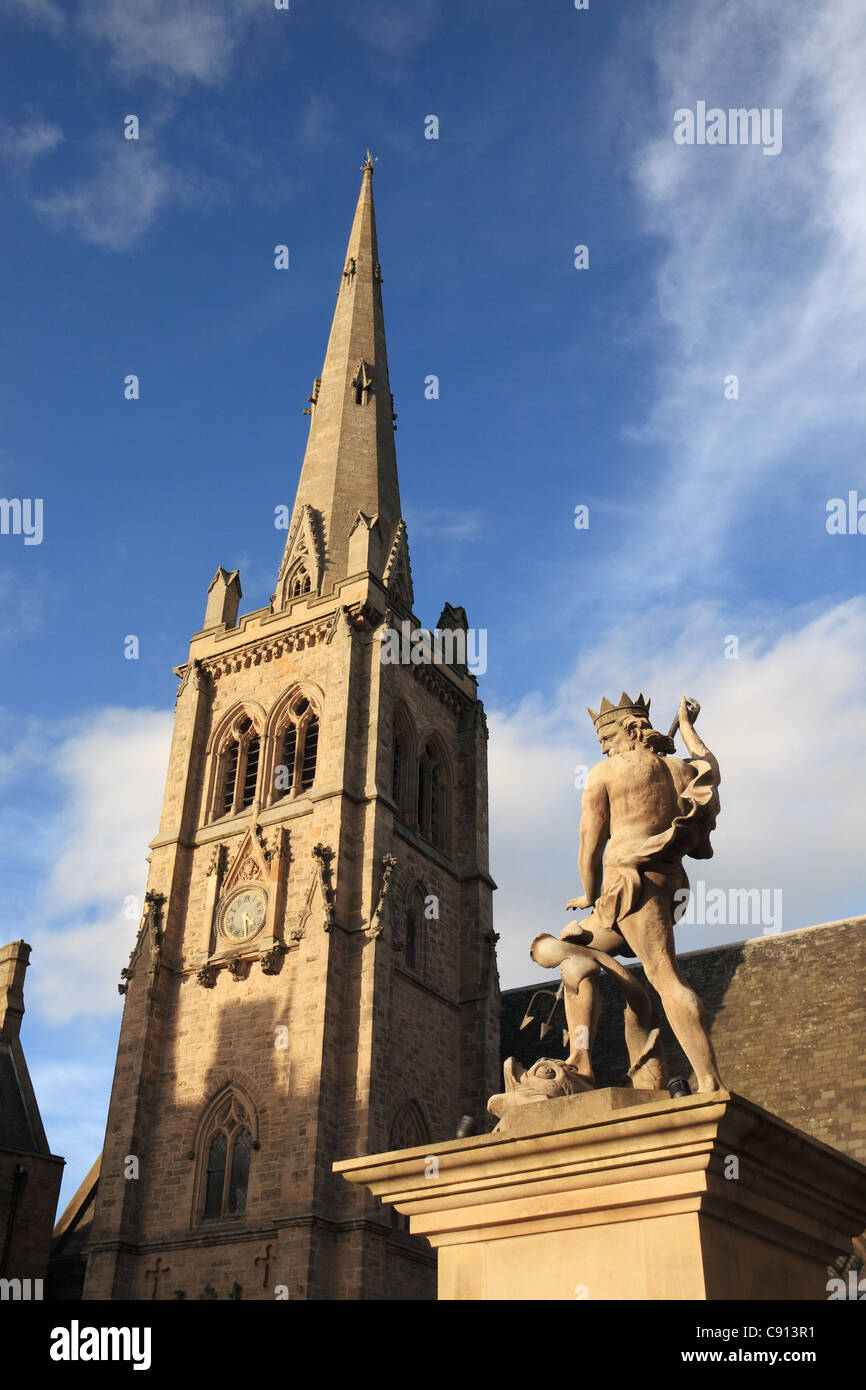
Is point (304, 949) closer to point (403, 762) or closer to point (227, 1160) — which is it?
point (227, 1160)

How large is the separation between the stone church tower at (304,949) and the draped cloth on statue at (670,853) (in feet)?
65.1

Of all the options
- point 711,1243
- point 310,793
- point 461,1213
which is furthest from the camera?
point 310,793

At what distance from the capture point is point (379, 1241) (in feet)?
80.4

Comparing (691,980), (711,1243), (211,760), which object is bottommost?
(711,1243)

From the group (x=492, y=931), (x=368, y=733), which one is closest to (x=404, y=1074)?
(x=492, y=931)

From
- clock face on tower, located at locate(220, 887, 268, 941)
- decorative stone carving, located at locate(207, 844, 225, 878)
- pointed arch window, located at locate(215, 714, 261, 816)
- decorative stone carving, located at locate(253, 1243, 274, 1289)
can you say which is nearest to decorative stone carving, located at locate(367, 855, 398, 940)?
clock face on tower, located at locate(220, 887, 268, 941)

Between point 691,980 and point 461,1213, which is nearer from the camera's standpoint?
point 461,1213

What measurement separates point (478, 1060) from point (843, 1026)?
882cm

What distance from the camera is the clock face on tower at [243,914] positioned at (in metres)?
29.3

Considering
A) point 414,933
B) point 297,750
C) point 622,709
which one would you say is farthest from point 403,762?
point 622,709

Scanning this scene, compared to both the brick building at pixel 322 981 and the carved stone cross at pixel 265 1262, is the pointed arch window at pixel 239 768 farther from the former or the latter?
the carved stone cross at pixel 265 1262

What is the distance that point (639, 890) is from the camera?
6105mm

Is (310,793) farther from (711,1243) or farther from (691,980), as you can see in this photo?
(711,1243)

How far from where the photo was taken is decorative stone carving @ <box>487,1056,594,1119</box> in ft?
18.8
